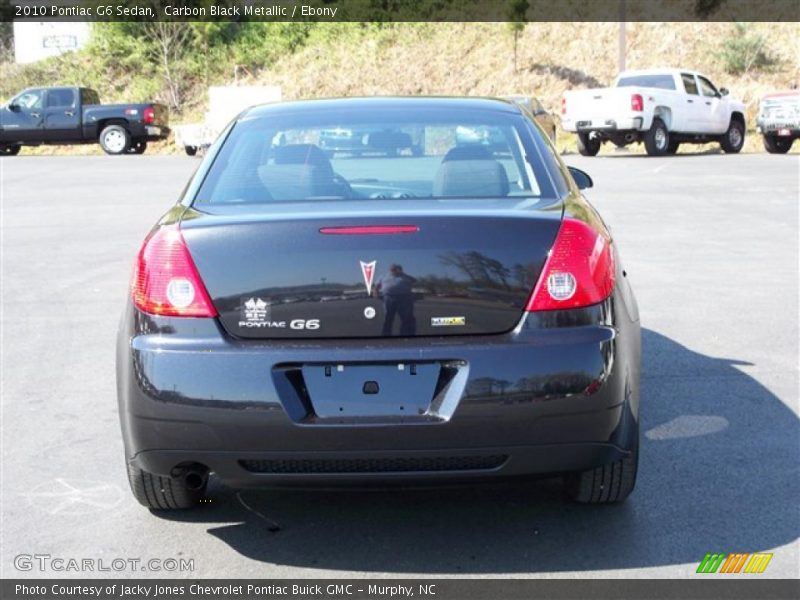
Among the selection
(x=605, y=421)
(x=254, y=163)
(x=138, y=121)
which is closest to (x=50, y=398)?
(x=254, y=163)

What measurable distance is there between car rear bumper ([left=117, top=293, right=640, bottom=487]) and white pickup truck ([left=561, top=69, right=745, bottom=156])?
23.1m

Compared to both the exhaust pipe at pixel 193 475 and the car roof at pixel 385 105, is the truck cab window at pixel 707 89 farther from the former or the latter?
the exhaust pipe at pixel 193 475

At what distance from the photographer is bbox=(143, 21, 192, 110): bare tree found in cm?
4419

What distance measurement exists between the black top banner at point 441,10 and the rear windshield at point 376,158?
41.2m

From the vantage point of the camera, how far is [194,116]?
142 ft

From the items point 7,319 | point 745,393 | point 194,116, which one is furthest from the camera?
point 194,116

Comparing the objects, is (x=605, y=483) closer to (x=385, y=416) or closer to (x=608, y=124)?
(x=385, y=416)

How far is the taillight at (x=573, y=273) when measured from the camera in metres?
3.89

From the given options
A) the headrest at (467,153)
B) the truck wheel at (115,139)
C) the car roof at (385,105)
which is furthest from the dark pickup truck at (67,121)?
the headrest at (467,153)

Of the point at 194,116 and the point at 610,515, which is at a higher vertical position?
the point at 610,515

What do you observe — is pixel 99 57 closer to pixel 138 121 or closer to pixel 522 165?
pixel 138 121

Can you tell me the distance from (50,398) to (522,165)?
3144 millimetres

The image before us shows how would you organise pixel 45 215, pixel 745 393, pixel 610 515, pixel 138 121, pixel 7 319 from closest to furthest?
pixel 610 515
pixel 745 393
pixel 7 319
pixel 45 215
pixel 138 121
